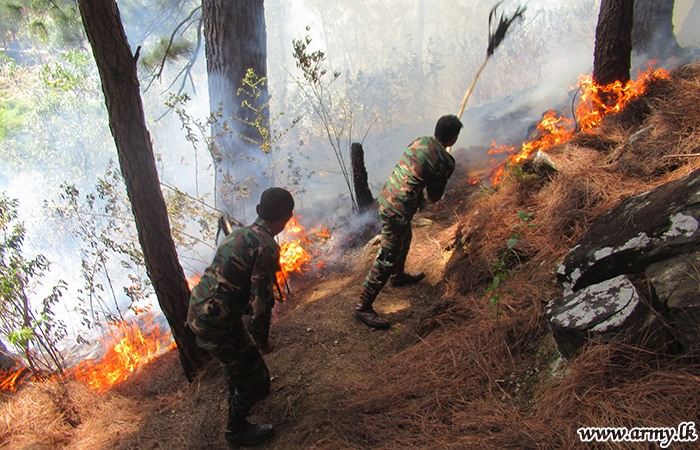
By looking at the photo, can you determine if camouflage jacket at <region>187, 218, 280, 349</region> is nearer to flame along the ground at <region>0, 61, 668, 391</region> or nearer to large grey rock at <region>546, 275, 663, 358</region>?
flame along the ground at <region>0, 61, 668, 391</region>

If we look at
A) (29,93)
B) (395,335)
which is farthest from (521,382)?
(29,93)

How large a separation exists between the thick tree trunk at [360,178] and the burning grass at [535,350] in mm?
2314

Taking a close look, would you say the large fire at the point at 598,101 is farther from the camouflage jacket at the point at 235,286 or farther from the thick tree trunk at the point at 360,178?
the camouflage jacket at the point at 235,286

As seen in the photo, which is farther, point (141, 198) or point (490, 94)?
point (490, 94)

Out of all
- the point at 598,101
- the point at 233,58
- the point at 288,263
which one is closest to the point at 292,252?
the point at 288,263

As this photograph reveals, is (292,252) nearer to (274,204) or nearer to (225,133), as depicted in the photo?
(225,133)

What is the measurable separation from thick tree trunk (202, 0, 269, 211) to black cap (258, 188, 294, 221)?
3461 mm

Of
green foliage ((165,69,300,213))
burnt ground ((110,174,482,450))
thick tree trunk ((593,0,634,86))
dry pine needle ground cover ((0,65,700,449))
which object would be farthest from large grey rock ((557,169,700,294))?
green foliage ((165,69,300,213))

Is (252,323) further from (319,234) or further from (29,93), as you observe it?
(29,93)

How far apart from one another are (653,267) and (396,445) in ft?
5.76

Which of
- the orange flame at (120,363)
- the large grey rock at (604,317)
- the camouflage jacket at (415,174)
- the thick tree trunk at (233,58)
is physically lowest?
the orange flame at (120,363)

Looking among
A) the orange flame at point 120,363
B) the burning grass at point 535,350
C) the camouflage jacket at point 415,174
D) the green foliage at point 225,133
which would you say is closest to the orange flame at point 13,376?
the orange flame at point 120,363

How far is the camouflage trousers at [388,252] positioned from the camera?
3336 mm

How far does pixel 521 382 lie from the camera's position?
6.44 feet
